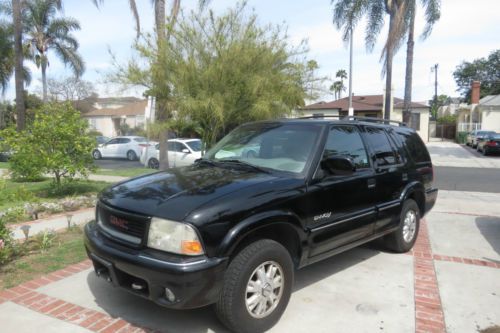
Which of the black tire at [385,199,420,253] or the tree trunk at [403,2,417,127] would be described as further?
the tree trunk at [403,2,417,127]

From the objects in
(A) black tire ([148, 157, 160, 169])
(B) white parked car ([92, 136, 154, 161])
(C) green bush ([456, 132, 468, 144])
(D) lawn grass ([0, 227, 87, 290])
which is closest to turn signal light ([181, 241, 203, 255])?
(D) lawn grass ([0, 227, 87, 290])

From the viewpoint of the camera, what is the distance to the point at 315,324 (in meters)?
3.44

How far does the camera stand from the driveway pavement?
341cm

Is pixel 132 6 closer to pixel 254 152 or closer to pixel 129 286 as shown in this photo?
pixel 254 152

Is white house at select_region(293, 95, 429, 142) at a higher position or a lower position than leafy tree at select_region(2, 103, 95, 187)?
higher

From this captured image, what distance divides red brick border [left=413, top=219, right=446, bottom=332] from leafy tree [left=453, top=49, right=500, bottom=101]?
6971 centimetres

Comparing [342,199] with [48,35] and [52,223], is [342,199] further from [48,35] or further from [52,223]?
[48,35]

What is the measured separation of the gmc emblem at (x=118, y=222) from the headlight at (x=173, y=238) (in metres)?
0.36

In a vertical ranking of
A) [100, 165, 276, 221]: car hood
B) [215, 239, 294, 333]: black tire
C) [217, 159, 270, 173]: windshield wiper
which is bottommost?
[215, 239, 294, 333]: black tire

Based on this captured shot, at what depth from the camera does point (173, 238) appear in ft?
9.59

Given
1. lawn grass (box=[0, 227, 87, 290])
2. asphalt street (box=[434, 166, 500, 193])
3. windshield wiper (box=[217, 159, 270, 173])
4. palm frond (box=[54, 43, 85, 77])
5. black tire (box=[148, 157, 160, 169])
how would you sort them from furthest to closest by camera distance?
palm frond (box=[54, 43, 85, 77]) < black tire (box=[148, 157, 160, 169]) < asphalt street (box=[434, 166, 500, 193]) < lawn grass (box=[0, 227, 87, 290]) < windshield wiper (box=[217, 159, 270, 173])

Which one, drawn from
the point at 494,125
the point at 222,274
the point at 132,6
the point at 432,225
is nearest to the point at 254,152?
the point at 222,274

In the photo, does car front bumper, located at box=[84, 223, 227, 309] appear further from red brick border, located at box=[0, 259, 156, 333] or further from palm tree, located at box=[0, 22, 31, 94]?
palm tree, located at box=[0, 22, 31, 94]

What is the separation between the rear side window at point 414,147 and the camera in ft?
18.4
